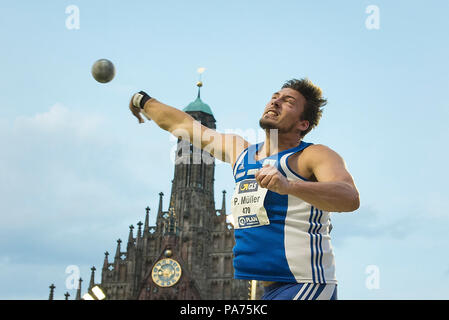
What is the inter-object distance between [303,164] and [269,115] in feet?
1.47

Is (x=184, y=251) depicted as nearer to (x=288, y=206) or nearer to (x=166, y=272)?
(x=166, y=272)

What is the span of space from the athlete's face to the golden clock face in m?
36.7

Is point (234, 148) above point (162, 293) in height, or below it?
below

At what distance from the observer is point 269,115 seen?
11.3 ft

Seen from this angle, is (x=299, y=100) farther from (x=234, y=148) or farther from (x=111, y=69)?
(x=111, y=69)

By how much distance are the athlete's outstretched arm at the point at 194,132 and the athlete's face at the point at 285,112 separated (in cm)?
36

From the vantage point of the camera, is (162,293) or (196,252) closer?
(162,293)

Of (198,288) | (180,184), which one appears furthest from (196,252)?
(180,184)

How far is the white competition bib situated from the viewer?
10.3 feet

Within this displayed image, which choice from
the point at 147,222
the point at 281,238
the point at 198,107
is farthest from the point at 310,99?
the point at 198,107

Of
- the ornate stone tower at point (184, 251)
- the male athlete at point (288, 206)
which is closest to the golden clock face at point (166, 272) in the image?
the ornate stone tower at point (184, 251)

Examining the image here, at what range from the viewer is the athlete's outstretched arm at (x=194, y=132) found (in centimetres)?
378
